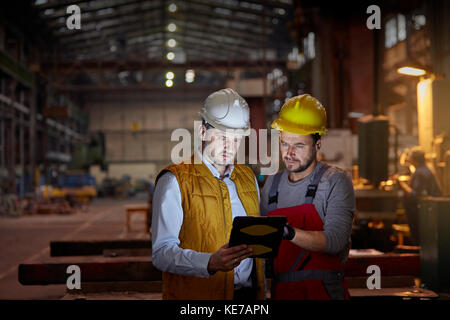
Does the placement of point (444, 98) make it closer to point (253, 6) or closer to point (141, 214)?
point (141, 214)

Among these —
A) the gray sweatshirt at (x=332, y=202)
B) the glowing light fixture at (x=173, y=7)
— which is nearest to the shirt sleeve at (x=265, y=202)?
the gray sweatshirt at (x=332, y=202)

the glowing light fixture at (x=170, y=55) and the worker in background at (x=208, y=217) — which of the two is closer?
the worker in background at (x=208, y=217)

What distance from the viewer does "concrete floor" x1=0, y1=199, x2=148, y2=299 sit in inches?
257

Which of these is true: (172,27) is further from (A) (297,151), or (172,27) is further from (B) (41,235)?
(A) (297,151)

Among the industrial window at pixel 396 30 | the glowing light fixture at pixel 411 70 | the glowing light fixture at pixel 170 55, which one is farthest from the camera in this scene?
the glowing light fixture at pixel 170 55

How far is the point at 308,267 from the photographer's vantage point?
7.39 feet

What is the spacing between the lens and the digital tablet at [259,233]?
185 cm

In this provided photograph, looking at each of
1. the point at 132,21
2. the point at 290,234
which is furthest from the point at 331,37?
the point at 132,21

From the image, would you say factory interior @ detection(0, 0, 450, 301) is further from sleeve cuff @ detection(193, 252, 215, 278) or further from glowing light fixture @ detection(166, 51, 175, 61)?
sleeve cuff @ detection(193, 252, 215, 278)

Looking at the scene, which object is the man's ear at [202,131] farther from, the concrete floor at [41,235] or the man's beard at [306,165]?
the concrete floor at [41,235]

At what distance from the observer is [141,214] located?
19.0 metres

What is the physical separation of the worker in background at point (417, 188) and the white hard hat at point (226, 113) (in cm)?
624

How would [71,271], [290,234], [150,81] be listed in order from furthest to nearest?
[150,81] < [71,271] < [290,234]
